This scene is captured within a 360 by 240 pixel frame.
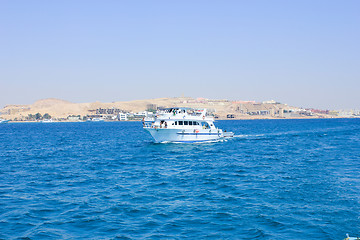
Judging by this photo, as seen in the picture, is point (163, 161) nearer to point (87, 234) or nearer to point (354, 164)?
point (354, 164)

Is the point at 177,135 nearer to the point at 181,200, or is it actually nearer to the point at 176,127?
the point at 176,127

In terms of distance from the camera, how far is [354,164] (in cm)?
3844

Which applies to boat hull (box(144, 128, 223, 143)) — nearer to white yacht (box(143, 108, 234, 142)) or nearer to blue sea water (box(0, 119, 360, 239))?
white yacht (box(143, 108, 234, 142))

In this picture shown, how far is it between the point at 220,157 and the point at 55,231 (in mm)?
31423

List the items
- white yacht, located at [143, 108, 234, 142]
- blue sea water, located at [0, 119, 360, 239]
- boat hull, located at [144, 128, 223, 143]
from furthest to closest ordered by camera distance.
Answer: boat hull, located at [144, 128, 223, 143]
white yacht, located at [143, 108, 234, 142]
blue sea water, located at [0, 119, 360, 239]

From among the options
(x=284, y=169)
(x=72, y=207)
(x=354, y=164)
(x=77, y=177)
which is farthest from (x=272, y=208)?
(x=354, y=164)

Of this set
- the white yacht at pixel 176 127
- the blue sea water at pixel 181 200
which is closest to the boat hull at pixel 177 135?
the white yacht at pixel 176 127

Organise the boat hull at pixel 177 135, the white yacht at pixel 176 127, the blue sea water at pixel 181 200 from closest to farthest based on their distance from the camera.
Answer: the blue sea water at pixel 181 200
the white yacht at pixel 176 127
the boat hull at pixel 177 135

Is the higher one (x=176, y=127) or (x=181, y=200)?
(x=176, y=127)

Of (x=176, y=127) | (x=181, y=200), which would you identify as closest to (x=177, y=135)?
(x=176, y=127)

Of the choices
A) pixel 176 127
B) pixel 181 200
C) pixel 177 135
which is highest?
pixel 176 127

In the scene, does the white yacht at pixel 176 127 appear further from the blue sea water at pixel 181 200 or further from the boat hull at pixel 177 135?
the blue sea water at pixel 181 200

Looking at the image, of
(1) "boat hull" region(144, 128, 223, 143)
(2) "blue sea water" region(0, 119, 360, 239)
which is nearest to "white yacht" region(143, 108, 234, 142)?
(1) "boat hull" region(144, 128, 223, 143)

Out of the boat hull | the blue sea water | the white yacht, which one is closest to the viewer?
the blue sea water
